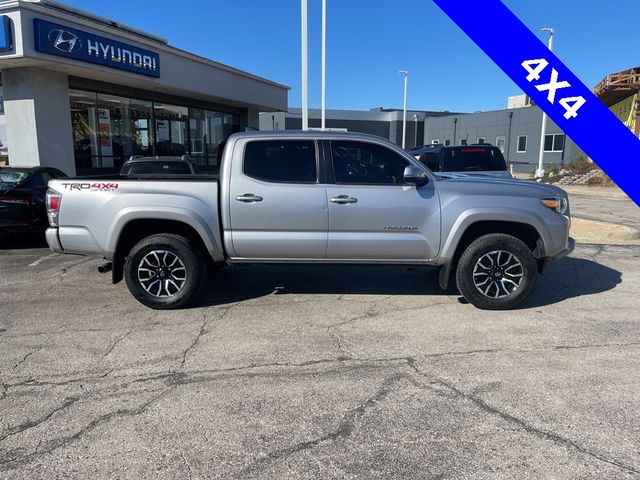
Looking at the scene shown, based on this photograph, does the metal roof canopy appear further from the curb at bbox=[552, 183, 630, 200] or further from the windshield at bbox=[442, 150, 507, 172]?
the windshield at bbox=[442, 150, 507, 172]

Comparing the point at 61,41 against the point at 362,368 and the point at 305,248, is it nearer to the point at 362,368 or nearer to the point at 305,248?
the point at 305,248

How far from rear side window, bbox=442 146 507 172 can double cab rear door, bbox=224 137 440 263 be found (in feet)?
21.3

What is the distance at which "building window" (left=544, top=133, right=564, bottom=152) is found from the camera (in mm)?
40281

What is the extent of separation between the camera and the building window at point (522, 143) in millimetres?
44878

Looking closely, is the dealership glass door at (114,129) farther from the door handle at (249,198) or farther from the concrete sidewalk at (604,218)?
the concrete sidewalk at (604,218)

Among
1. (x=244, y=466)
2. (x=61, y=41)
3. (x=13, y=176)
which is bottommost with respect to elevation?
(x=244, y=466)

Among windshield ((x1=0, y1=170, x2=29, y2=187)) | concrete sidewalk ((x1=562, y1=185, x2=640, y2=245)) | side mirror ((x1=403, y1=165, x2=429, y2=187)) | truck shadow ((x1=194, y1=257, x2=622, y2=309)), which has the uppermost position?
side mirror ((x1=403, y1=165, x2=429, y2=187))

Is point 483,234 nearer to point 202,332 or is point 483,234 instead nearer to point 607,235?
point 202,332

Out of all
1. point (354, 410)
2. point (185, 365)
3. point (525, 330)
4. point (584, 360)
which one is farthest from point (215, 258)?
point (584, 360)

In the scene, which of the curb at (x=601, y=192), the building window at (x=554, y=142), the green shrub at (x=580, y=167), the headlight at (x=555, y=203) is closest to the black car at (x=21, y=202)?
the headlight at (x=555, y=203)

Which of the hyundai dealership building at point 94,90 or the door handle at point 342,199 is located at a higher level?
the hyundai dealership building at point 94,90

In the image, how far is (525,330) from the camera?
17.0ft

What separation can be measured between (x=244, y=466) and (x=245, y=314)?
2831mm

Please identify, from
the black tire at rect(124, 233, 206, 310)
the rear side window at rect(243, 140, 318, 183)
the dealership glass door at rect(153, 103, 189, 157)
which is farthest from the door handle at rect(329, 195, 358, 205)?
the dealership glass door at rect(153, 103, 189, 157)
